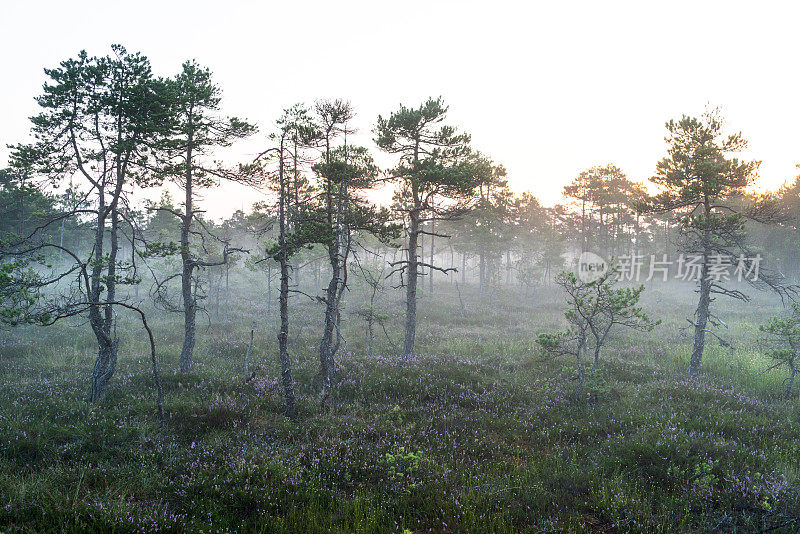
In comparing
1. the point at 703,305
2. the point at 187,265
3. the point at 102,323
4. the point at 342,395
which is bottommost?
the point at 342,395

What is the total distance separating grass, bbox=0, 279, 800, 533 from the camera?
202 inches

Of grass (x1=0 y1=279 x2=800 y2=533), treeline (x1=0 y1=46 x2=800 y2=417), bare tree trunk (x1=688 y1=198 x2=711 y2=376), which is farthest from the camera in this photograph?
bare tree trunk (x1=688 y1=198 x2=711 y2=376)

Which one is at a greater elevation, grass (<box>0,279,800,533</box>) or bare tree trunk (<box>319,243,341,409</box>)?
bare tree trunk (<box>319,243,341,409</box>)

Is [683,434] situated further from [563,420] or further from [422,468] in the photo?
[422,468]

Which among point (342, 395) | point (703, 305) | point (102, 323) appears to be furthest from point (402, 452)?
point (703, 305)

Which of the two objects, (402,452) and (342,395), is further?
(342,395)

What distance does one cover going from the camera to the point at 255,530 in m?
4.72

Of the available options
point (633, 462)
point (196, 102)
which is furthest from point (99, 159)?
point (633, 462)

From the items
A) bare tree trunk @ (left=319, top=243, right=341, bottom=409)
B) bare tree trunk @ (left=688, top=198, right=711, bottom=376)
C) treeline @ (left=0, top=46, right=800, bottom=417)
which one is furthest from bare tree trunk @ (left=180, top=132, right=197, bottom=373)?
bare tree trunk @ (left=688, top=198, right=711, bottom=376)

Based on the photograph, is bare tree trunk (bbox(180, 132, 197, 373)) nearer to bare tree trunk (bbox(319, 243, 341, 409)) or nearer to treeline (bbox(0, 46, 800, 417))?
treeline (bbox(0, 46, 800, 417))

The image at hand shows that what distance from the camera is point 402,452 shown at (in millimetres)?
6996

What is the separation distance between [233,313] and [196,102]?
2120 cm

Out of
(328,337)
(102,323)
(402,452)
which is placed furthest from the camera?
(328,337)

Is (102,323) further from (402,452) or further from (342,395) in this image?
(402,452)
